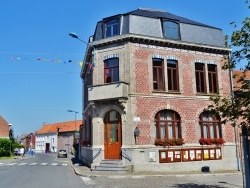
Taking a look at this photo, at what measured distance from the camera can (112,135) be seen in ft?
59.5

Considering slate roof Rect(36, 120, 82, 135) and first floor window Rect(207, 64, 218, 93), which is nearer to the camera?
first floor window Rect(207, 64, 218, 93)

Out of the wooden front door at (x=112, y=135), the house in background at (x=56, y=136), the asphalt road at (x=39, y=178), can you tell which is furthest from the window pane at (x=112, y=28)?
the house in background at (x=56, y=136)

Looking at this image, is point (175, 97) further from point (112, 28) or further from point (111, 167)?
point (112, 28)

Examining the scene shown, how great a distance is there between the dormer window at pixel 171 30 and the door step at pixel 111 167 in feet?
29.0

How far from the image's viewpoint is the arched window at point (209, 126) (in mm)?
19156

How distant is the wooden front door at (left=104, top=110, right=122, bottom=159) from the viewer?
17.7 m

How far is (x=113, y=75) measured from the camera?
1867cm

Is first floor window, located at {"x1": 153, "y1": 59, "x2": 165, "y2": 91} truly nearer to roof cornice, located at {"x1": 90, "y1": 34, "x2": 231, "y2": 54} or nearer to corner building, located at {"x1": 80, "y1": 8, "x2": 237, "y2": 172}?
corner building, located at {"x1": 80, "y1": 8, "x2": 237, "y2": 172}

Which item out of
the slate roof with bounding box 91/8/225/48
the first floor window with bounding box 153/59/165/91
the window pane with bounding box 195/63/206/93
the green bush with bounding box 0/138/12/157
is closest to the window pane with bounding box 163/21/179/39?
the slate roof with bounding box 91/8/225/48

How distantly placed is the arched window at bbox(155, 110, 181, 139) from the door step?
297 centimetres

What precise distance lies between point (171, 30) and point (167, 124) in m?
6.43

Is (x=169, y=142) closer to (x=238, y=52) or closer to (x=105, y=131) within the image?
(x=105, y=131)

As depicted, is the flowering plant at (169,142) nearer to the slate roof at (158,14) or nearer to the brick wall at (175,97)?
the brick wall at (175,97)

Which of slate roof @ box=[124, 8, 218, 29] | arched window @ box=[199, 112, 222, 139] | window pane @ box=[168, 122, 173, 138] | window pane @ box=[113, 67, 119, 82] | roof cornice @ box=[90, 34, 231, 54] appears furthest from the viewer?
slate roof @ box=[124, 8, 218, 29]
